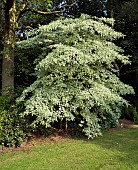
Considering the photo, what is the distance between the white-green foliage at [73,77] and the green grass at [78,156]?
0.61 meters

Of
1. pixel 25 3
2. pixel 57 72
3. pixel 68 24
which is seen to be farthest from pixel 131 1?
pixel 57 72

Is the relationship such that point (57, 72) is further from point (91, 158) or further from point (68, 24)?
point (91, 158)

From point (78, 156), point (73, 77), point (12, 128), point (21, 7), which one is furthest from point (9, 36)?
point (78, 156)

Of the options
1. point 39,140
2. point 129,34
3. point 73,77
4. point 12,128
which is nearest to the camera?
point 12,128

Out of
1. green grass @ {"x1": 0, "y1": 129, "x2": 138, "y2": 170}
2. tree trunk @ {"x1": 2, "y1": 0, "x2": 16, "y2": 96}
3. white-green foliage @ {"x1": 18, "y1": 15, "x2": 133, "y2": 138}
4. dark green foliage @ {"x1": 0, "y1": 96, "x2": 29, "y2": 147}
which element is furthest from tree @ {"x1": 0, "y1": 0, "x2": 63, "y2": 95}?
green grass @ {"x1": 0, "y1": 129, "x2": 138, "y2": 170}

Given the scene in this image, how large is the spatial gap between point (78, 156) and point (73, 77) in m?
2.50

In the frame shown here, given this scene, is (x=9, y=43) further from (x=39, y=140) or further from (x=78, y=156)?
(x=78, y=156)

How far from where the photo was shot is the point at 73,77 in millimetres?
7531

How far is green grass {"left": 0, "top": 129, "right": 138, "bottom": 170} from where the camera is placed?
5.12 metres

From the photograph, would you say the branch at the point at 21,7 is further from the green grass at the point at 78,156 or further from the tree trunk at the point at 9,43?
the green grass at the point at 78,156

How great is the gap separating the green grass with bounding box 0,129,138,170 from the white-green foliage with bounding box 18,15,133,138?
0.61 metres

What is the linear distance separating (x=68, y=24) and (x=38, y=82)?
1.89 meters

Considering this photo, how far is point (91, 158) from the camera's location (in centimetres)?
559

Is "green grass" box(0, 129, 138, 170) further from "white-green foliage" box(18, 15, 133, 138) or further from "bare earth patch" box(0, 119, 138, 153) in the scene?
"white-green foliage" box(18, 15, 133, 138)
